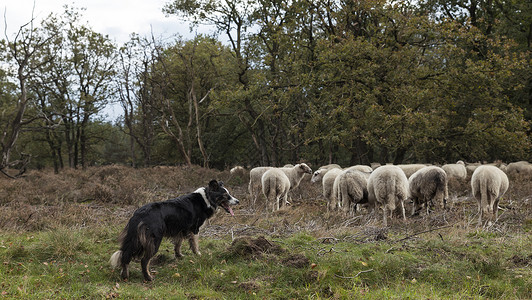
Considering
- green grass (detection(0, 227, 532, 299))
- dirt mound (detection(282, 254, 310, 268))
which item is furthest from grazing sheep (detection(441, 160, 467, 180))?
dirt mound (detection(282, 254, 310, 268))

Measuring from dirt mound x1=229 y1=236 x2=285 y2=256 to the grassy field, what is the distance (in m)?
0.02

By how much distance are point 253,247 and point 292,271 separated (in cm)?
101

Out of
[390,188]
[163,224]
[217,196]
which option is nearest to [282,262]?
[217,196]

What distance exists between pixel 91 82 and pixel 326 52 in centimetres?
2466

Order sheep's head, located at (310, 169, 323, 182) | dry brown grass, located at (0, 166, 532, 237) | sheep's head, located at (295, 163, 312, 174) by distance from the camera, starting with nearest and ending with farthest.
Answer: dry brown grass, located at (0, 166, 532, 237) < sheep's head, located at (295, 163, 312, 174) < sheep's head, located at (310, 169, 323, 182)

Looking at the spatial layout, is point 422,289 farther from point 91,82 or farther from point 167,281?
point 91,82

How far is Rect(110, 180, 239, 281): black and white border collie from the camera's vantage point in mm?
5961

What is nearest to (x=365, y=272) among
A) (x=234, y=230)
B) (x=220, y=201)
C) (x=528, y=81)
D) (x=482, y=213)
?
(x=220, y=201)

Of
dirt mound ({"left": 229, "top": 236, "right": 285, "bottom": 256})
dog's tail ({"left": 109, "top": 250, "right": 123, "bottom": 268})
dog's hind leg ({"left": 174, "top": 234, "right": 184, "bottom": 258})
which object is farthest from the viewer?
dog's hind leg ({"left": 174, "top": 234, "right": 184, "bottom": 258})

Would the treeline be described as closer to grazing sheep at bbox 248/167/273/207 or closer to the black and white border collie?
grazing sheep at bbox 248/167/273/207

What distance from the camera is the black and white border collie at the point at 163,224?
596 centimetres

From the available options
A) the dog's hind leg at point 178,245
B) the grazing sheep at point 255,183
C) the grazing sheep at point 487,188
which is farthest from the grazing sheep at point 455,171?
the dog's hind leg at point 178,245

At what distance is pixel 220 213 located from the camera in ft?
36.6

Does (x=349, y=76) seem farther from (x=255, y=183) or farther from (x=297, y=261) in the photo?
(x=297, y=261)
